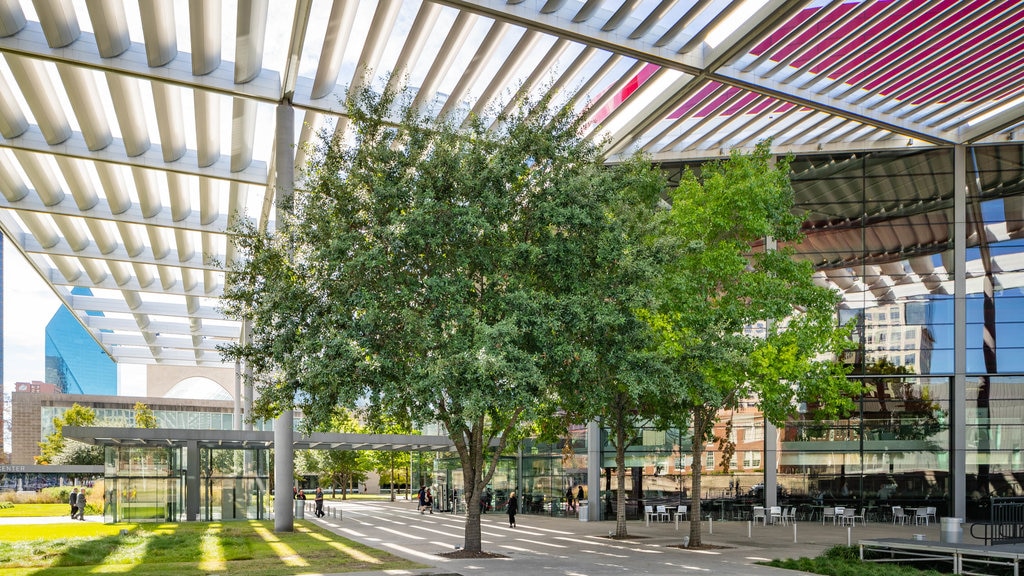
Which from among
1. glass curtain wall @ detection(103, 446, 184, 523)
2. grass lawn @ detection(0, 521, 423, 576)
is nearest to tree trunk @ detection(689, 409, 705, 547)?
grass lawn @ detection(0, 521, 423, 576)

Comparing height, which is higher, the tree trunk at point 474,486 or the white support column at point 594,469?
the tree trunk at point 474,486

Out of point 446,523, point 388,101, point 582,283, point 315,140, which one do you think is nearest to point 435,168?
point 388,101

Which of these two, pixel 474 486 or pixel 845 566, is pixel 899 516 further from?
pixel 474 486

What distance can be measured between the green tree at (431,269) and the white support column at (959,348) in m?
18.6

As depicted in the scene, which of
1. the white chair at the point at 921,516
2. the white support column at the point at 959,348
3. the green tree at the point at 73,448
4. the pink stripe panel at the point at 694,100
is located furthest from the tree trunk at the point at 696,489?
the green tree at the point at 73,448

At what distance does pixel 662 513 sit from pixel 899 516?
812cm

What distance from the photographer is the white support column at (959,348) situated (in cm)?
3116

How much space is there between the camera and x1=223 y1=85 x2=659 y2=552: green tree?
17.3 metres

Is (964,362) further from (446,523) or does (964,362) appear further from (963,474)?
(446,523)

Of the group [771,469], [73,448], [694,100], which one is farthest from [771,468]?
[73,448]

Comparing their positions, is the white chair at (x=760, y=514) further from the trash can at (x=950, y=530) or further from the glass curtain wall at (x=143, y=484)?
the glass curtain wall at (x=143, y=484)

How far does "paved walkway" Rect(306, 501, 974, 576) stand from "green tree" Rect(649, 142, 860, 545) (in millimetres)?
2330

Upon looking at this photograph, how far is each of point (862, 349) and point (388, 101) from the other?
21629mm

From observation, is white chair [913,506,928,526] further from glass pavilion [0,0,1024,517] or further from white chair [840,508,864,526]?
white chair [840,508,864,526]
